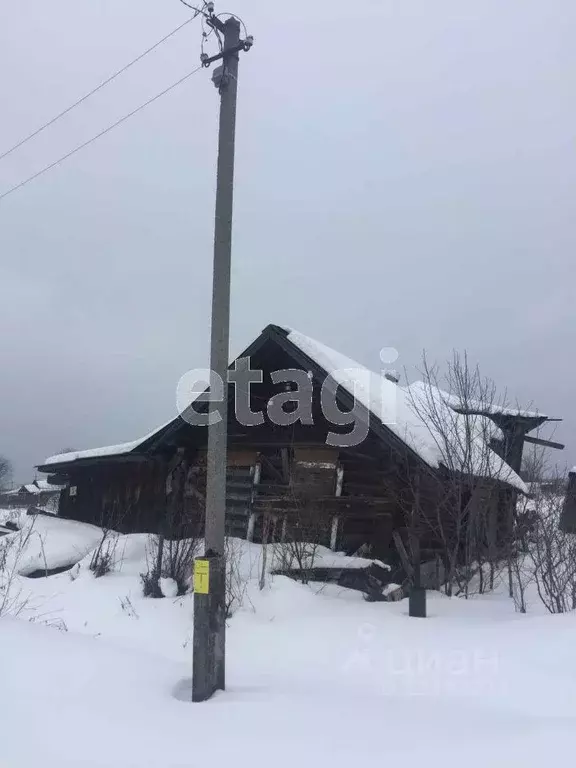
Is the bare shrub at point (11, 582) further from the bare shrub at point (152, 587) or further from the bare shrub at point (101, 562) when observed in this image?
the bare shrub at point (152, 587)

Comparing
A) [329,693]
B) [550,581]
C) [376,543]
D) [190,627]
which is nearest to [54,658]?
[329,693]

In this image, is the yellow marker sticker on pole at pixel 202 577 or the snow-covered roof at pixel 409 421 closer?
the yellow marker sticker on pole at pixel 202 577

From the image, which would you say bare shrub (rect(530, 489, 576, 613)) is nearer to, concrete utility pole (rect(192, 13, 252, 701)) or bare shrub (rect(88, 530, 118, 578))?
concrete utility pole (rect(192, 13, 252, 701))

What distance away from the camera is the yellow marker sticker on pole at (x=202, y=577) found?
499 cm

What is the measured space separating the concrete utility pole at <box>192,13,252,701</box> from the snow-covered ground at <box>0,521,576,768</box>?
11.7 inches

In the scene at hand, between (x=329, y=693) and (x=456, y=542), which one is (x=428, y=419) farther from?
(x=329, y=693)

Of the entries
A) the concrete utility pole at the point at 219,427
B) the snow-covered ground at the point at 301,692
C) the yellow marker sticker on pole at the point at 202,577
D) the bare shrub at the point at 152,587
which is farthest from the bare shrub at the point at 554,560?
the bare shrub at the point at 152,587

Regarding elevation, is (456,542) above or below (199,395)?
below

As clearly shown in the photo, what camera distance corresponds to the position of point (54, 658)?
4957 millimetres

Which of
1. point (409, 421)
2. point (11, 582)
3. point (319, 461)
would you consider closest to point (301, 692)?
point (409, 421)

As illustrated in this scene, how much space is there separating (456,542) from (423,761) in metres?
6.35

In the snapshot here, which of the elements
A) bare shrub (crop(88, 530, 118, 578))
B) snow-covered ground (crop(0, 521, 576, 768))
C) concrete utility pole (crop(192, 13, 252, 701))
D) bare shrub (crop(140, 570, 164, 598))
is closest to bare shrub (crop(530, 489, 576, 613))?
snow-covered ground (crop(0, 521, 576, 768))

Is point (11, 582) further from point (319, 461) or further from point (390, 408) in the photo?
point (390, 408)

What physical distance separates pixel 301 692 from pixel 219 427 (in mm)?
2157
